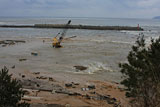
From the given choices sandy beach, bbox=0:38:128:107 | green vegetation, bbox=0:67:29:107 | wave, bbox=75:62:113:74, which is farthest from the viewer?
wave, bbox=75:62:113:74

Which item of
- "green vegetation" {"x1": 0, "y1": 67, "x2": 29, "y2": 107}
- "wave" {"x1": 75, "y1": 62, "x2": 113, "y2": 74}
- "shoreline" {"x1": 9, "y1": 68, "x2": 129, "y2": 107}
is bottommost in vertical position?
"shoreline" {"x1": 9, "y1": 68, "x2": 129, "y2": 107}

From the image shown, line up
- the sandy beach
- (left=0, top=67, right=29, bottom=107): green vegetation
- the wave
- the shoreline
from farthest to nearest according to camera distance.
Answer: the wave → the sandy beach → the shoreline → (left=0, top=67, right=29, bottom=107): green vegetation

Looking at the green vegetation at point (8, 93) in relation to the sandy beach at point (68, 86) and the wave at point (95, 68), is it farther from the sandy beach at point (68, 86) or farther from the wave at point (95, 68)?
the wave at point (95, 68)

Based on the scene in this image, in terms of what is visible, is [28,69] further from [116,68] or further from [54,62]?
[116,68]

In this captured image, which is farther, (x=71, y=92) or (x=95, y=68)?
(x=95, y=68)

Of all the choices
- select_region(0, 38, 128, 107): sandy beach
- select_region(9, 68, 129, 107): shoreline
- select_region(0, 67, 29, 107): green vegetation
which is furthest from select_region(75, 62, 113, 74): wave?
select_region(0, 67, 29, 107): green vegetation

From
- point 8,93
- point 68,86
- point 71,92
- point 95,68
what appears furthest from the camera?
point 95,68

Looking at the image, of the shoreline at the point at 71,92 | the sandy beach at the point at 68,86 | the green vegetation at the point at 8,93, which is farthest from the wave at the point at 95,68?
the green vegetation at the point at 8,93

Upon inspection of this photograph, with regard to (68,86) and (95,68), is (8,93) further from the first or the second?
(95,68)

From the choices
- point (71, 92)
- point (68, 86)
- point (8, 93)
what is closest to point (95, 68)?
point (68, 86)

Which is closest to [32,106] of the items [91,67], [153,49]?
[153,49]

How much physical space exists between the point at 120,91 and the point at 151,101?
26.5 feet

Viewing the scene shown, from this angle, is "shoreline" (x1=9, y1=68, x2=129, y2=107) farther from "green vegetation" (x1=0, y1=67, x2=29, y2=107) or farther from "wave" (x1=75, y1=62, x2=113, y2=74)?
"green vegetation" (x1=0, y1=67, x2=29, y2=107)

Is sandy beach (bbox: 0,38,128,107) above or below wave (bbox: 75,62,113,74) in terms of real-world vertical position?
below
